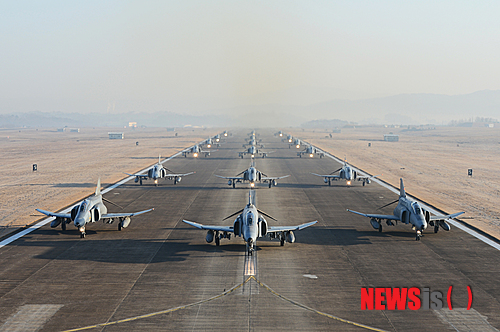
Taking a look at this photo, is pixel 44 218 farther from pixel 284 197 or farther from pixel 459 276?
pixel 459 276

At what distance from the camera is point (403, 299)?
854 inches

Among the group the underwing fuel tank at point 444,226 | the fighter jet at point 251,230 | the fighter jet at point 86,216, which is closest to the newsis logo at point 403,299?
the fighter jet at point 251,230

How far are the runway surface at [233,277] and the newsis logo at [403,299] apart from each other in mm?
460

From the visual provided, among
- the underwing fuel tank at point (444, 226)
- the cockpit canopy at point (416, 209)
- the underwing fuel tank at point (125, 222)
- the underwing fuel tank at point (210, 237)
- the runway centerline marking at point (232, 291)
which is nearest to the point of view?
the runway centerline marking at point (232, 291)

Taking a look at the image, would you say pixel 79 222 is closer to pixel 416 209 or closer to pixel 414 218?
pixel 414 218

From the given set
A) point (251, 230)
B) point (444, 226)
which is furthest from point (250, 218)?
point (444, 226)

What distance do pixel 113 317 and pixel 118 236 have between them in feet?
48.9

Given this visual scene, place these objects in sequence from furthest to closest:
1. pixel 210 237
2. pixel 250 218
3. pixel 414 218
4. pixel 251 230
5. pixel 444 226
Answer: pixel 444 226
pixel 414 218
pixel 210 237
pixel 250 218
pixel 251 230

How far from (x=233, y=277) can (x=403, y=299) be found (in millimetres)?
9612

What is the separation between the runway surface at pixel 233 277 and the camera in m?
19.2

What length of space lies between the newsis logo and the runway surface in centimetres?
46

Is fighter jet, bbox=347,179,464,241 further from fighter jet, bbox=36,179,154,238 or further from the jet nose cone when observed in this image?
the jet nose cone

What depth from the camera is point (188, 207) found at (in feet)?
148

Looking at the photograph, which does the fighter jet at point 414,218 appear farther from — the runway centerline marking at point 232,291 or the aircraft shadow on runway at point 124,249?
the runway centerline marking at point 232,291
